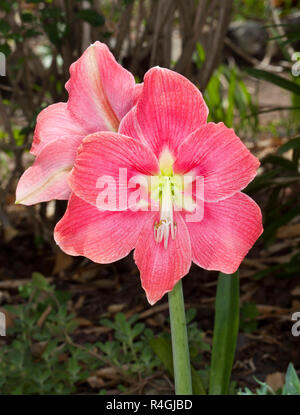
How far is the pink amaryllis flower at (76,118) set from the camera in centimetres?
77

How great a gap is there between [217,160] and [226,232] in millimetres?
97

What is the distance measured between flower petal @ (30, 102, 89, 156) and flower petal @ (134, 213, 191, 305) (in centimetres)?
16

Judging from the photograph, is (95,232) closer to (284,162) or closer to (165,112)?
(165,112)

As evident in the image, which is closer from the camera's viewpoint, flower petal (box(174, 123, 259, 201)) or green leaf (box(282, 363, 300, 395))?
flower petal (box(174, 123, 259, 201))

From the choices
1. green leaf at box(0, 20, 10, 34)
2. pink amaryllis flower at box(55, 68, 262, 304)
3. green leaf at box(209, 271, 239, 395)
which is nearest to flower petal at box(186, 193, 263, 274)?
pink amaryllis flower at box(55, 68, 262, 304)

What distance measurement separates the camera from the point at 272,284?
2.05m

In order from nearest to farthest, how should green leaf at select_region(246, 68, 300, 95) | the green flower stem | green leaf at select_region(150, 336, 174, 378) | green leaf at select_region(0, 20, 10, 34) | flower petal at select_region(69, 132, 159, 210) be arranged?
flower petal at select_region(69, 132, 159, 210) < the green flower stem < green leaf at select_region(150, 336, 174, 378) < green leaf at select_region(0, 20, 10, 34) < green leaf at select_region(246, 68, 300, 95)

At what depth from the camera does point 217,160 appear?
0.74 meters

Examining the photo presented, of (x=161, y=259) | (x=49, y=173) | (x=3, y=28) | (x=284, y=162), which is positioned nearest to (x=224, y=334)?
(x=161, y=259)

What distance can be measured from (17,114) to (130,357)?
9.98 feet

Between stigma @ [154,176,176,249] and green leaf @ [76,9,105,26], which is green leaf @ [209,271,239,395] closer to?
stigma @ [154,176,176,249]

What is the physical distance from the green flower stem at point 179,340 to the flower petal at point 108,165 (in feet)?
0.58

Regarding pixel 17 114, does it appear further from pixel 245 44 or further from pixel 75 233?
pixel 75 233

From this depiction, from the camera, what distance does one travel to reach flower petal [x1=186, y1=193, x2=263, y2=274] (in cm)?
76
